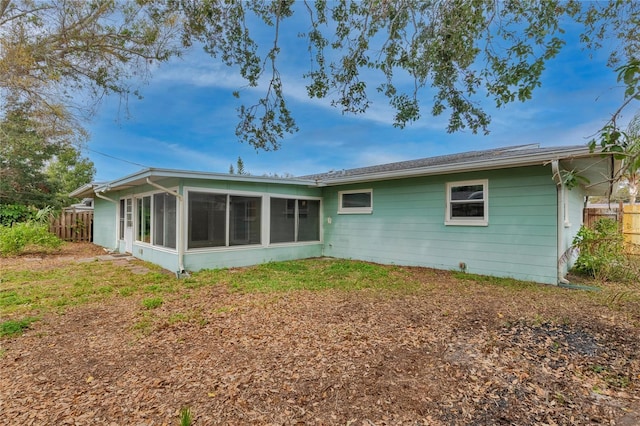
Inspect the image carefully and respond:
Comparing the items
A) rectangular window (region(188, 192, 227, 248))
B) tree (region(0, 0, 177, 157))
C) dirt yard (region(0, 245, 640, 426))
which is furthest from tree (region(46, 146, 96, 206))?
dirt yard (region(0, 245, 640, 426))

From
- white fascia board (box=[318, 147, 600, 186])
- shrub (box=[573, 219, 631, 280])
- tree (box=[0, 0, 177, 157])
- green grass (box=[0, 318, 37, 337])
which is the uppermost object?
tree (box=[0, 0, 177, 157])

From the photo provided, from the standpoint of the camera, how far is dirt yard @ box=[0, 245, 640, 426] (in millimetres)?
2152

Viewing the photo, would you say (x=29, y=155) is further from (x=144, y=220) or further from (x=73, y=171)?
(x=73, y=171)

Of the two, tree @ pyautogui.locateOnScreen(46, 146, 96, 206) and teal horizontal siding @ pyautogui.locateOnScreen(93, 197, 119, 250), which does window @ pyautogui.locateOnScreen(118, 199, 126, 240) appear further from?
tree @ pyautogui.locateOnScreen(46, 146, 96, 206)

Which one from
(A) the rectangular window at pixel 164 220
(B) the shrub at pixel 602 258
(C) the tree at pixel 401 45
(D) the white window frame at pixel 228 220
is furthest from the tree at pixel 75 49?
(B) the shrub at pixel 602 258

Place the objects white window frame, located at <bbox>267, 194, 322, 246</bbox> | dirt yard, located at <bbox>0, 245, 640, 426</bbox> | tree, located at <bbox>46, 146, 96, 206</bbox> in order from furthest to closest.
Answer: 1. tree, located at <bbox>46, 146, 96, 206</bbox>
2. white window frame, located at <bbox>267, 194, 322, 246</bbox>
3. dirt yard, located at <bbox>0, 245, 640, 426</bbox>

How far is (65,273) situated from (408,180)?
877cm

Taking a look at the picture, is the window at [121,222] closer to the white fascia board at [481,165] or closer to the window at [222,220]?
the window at [222,220]

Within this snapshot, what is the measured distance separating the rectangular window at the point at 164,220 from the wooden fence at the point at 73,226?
942 centimetres

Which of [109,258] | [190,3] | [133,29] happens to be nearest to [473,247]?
[190,3]

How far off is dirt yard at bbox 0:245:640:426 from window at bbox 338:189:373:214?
4555 millimetres

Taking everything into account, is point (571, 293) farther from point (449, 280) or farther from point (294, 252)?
point (294, 252)

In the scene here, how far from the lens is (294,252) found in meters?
9.19

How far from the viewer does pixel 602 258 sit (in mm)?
6430
